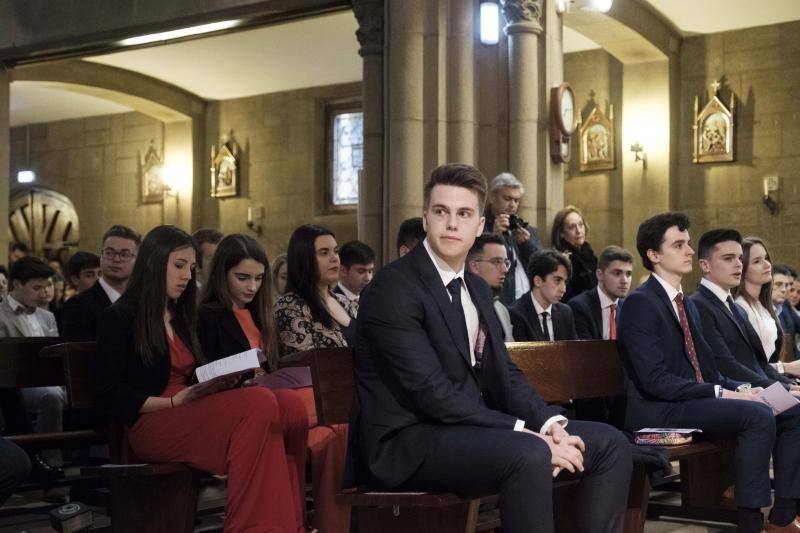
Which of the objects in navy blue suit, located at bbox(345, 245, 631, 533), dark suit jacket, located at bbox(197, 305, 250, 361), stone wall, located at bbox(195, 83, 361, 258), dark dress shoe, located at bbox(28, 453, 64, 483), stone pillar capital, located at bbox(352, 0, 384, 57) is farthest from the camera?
stone wall, located at bbox(195, 83, 361, 258)

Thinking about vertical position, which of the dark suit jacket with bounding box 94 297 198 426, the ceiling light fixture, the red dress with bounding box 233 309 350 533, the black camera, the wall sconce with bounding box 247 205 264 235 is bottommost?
the red dress with bounding box 233 309 350 533

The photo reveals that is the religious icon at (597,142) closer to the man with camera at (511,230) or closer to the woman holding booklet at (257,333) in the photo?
the man with camera at (511,230)

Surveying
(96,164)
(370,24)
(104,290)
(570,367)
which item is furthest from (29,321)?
(96,164)

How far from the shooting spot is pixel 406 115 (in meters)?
8.74

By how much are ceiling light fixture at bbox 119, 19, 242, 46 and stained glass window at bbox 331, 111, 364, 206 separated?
17.4 ft

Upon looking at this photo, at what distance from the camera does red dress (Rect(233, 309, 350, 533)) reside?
4.54m

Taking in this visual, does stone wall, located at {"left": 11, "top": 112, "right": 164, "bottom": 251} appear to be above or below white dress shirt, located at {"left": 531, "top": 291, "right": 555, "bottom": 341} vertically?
above

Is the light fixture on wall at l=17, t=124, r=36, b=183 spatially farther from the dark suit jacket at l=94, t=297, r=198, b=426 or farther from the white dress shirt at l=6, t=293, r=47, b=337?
the dark suit jacket at l=94, t=297, r=198, b=426

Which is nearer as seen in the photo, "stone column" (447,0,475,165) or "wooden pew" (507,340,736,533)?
"wooden pew" (507,340,736,533)

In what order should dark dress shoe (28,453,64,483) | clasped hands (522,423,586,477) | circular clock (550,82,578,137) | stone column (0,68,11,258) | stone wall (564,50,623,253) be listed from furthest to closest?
stone wall (564,50,623,253)
stone column (0,68,11,258)
circular clock (550,82,578,137)
dark dress shoe (28,453,64,483)
clasped hands (522,423,586,477)

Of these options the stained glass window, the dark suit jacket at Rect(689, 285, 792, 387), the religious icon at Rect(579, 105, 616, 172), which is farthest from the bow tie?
the stained glass window

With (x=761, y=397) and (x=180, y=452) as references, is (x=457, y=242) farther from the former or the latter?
(x=761, y=397)

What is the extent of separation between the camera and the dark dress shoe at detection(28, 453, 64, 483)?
6.00 meters

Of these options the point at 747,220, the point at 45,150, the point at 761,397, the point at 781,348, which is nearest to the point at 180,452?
the point at 761,397
